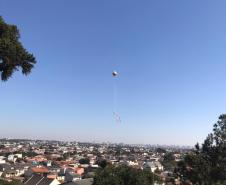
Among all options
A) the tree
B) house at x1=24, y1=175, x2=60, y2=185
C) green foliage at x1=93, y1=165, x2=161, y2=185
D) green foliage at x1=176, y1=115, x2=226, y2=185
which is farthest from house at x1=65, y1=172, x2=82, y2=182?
the tree

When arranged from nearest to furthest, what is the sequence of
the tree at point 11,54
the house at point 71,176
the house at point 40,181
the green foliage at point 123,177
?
1. the tree at point 11,54
2. the green foliage at point 123,177
3. the house at point 40,181
4. the house at point 71,176

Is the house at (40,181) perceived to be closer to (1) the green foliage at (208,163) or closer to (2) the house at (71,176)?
(2) the house at (71,176)

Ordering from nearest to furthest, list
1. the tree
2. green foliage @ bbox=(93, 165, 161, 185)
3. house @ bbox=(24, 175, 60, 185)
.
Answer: the tree → green foliage @ bbox=(93, 165, 161, 185) → house @ bbox=(24, 175, 60, 185)

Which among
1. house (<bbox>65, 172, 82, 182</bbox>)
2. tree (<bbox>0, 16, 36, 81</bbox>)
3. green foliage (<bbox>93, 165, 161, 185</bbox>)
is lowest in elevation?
house (<bbox>65, 172, 82, 182</bbox>)

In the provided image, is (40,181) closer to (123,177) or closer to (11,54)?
(123,177)

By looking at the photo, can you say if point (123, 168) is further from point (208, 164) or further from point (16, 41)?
point (16, 41)

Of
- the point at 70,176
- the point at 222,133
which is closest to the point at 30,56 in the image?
the point at 222,133

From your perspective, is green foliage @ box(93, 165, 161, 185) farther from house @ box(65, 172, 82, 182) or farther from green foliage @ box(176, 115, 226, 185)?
house @ box(65, 172, 82, 182)

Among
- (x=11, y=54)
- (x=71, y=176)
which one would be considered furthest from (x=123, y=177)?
(x=71, y=176)

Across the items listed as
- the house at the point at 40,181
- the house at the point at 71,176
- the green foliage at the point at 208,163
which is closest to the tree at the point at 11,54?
the green foliage at the point at 208,163
